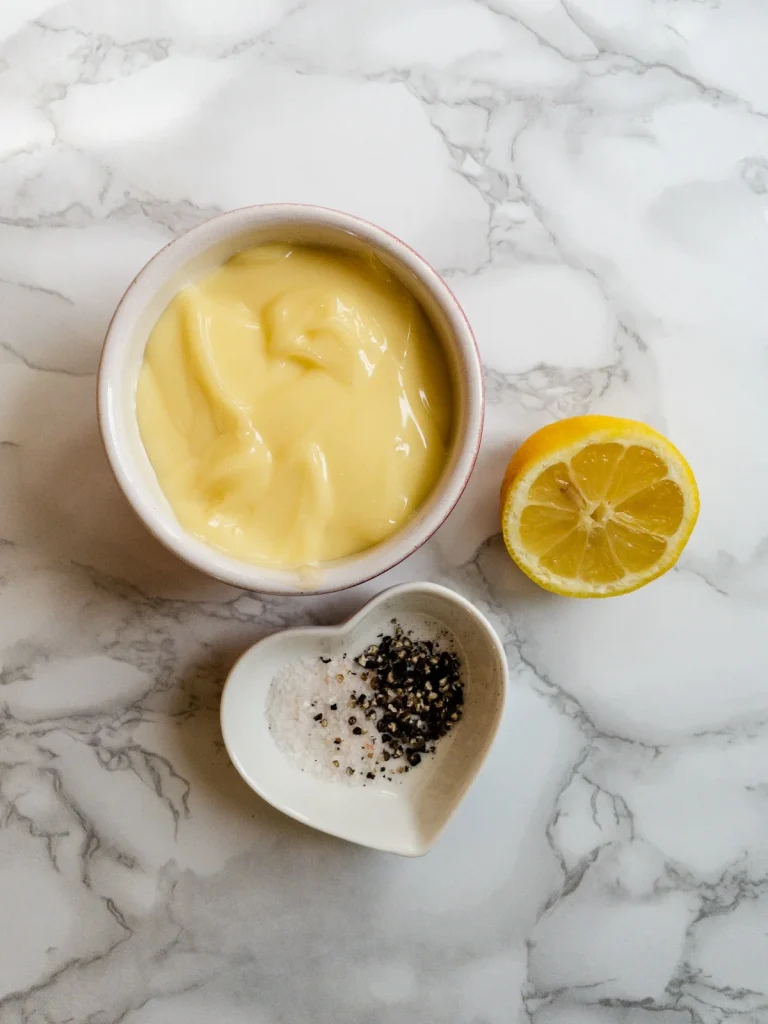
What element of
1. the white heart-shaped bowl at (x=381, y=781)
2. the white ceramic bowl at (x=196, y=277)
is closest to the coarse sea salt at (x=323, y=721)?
the white heart-shaped bowl at (x=381, y=781)

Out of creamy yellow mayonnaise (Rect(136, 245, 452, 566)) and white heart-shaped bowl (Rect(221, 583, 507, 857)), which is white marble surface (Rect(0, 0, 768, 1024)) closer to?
white heart-shaped bowl (Rect(221, 583, 507, 857))

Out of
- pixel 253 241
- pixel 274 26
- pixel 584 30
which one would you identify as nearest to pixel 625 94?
pixel 584 30

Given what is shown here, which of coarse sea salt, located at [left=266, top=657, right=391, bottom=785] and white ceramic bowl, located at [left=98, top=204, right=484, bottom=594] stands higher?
white ceramic bowl, located at [left=98, top=204, right=484, bottom=594]

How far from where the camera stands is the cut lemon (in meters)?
0.98

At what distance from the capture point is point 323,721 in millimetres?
1086

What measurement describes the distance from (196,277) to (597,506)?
0.52 meters

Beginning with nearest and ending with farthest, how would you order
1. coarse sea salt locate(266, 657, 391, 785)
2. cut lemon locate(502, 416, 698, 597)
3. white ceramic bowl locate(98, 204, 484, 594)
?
white ceramic bowl locate(98, 204, 484, 594)
cut lemon locate(502, 416, 698, 597)
coarse sea salt locate(266, 657, 391, 785)

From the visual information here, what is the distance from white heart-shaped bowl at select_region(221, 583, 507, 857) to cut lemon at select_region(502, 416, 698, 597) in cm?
12

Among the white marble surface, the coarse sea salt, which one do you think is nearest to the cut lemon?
the white marble surface

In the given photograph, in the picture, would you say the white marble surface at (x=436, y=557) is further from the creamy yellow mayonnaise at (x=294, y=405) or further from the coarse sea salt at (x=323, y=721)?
the creamy yellow mayonnaise at (x=294, y=405)

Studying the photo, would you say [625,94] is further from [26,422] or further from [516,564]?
[26,422]

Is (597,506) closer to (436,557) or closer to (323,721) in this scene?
(436,557)

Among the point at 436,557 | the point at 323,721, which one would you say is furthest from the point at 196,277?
the point at 323,721

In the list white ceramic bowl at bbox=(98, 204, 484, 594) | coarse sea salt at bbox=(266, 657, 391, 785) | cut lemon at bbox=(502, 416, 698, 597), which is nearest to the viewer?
white ceramic bowl at bbox=(98, 204, 484, 594)
